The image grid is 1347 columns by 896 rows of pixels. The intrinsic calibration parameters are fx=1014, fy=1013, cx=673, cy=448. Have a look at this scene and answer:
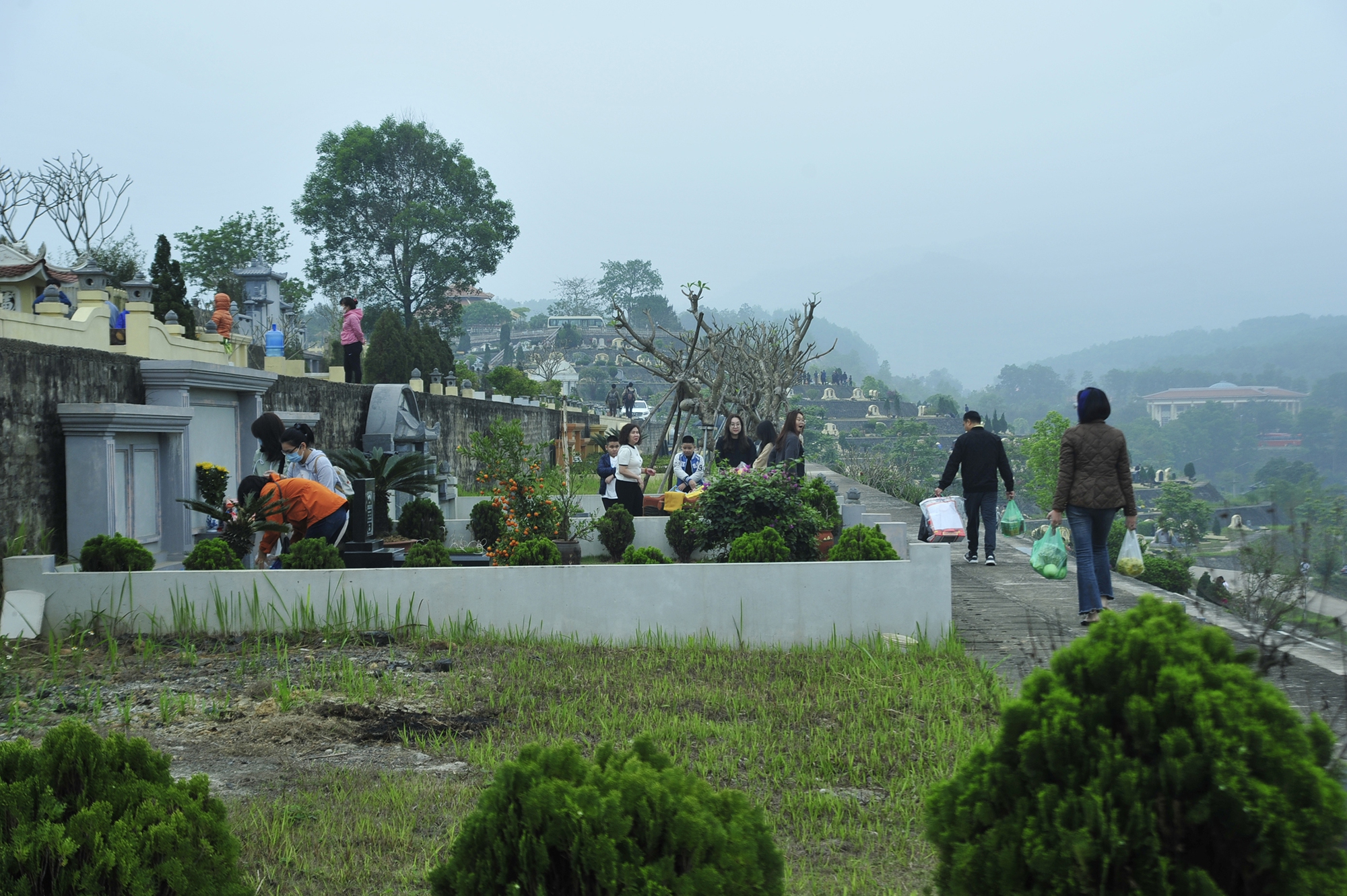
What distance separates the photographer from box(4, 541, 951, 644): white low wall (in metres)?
6.75

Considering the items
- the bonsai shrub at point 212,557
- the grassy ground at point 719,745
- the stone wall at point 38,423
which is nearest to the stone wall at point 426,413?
the stone wall at point 38,423

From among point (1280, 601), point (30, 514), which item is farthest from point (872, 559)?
point (30, 514)

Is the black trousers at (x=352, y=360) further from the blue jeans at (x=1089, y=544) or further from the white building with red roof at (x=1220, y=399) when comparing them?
the white building with red roof at (x=1220, y=399)

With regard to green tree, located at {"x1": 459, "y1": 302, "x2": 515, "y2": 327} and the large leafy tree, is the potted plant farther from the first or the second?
green tree, located at {"x1": 459, "y1": 302, "x2": 515, "y2": 327}

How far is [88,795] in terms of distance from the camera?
2.47m

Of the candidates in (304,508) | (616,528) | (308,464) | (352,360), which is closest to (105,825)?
(304,508)

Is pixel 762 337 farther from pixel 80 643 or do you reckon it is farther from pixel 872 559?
pixel 80 643

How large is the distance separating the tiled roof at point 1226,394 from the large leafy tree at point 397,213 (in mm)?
146199

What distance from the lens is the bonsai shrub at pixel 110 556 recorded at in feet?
22.9

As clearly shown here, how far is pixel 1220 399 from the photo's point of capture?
163 meters

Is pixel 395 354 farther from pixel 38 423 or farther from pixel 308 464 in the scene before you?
pixel 38 423

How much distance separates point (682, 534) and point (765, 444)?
2319 mm

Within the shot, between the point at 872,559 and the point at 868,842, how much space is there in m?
4.10

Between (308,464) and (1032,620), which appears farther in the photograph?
(308,464)
